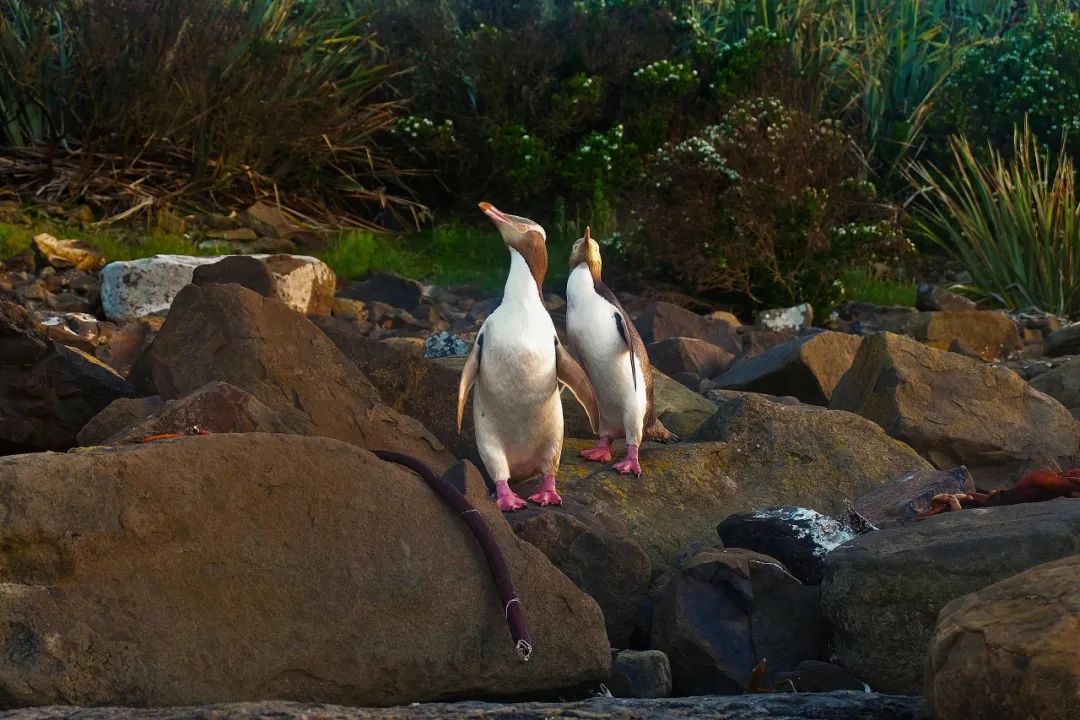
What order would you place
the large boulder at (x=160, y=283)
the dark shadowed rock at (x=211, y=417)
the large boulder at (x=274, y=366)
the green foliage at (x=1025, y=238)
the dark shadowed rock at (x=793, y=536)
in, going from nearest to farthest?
the dark shadowed rock at (x=211, y=417)
the dark shadowed rock at (x=793, y=536)
the large boulder at (x=274, y=366)
the large boulder at (x=160, y=283)
the green foliage at (x=1025, y=238)

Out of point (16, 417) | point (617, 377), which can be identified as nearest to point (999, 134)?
point (617, 377)

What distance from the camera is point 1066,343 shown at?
11.2 meters

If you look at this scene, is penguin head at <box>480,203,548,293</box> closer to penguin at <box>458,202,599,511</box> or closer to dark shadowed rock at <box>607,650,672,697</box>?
penguin at <box>458,202,599,511</box>

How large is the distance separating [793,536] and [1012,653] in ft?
6.51

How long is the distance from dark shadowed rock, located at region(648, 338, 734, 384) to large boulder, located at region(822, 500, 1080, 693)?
485cm

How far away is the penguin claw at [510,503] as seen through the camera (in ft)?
16.0

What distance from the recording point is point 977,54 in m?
16.1

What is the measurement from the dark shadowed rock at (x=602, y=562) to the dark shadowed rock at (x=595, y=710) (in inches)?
44.0

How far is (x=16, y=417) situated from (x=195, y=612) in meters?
2.76

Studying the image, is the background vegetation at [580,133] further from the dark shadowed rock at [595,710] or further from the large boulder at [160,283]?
the dark shadowed rock at [595,710]

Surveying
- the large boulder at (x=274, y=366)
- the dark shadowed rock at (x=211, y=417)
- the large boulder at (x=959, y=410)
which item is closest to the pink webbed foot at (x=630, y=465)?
the large boulder at (x=274, y=366)

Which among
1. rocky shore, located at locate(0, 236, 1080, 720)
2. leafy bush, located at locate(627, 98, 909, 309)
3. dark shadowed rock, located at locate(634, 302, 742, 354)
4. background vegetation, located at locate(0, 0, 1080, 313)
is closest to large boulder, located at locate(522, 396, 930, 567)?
rocky shore, located at locate(0, 236, 1080, 720)

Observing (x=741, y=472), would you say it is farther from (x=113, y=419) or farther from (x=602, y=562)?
(x=113, y=419)

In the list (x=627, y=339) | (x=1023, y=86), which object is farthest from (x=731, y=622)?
(x=1023, y=86)
